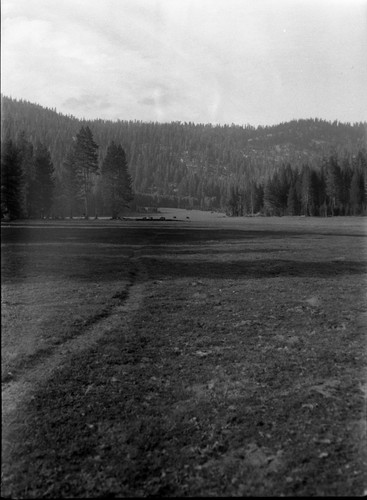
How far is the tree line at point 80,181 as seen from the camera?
16.2 ft

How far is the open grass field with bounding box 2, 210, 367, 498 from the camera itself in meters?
3.60

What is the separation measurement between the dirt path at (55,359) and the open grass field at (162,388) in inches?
1.1

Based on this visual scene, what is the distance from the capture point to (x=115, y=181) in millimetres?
5535

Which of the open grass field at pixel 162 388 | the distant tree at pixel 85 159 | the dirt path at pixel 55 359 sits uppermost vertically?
the distant tree at pixel 85 159

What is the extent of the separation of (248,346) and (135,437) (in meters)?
3.67

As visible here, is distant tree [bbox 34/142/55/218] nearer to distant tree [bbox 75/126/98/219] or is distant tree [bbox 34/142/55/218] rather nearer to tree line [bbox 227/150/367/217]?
distant tree [bbox 75/126/98/219]

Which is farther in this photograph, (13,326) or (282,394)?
(282,394)

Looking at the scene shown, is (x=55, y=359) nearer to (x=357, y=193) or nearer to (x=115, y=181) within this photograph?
(x=115, y=181)

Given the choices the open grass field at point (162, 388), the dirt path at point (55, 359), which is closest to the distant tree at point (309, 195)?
the open grass field at point (162, 388)

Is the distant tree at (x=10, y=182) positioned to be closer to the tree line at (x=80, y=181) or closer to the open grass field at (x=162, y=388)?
the open grass field at (x=162, y=388)

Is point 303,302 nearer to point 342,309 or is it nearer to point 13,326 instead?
point 342,309

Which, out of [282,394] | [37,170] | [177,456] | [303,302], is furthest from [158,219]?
[303,302]

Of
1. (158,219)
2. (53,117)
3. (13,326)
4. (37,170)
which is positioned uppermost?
(53,117)

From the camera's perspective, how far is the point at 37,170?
16.3 feet
